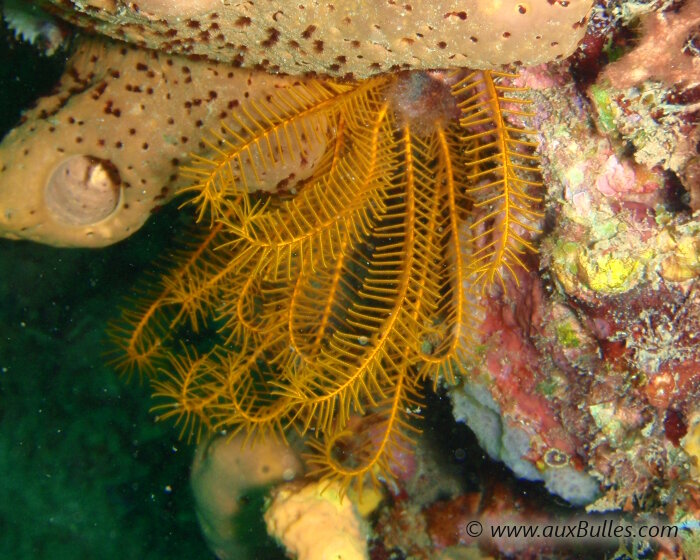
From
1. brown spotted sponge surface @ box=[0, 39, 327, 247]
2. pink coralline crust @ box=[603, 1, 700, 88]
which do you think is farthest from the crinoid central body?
pink coralline crust @ box=[603, 1, 700, 88]

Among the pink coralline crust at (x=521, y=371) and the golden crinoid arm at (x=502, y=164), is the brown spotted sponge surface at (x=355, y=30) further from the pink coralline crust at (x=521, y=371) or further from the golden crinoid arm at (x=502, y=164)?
the pink coralline crust at (x=521, y=371)

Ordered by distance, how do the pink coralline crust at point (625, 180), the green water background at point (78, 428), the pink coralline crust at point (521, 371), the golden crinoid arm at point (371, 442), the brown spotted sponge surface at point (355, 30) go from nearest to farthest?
the brown spotted sponge surface at point (355, 30) → the pink coralline crust at point (625, 180) → the pink coralline crust at point (521, 371) → the golden crinoid arm at point (371, 442) → the green water background at point (78, 428)

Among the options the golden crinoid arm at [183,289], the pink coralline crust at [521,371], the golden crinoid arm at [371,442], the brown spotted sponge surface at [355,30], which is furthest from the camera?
the golden crinoid arm at [183,289]

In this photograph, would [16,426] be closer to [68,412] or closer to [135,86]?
[68,412]


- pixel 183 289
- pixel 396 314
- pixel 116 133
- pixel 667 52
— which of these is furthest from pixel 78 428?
pixel 667 52

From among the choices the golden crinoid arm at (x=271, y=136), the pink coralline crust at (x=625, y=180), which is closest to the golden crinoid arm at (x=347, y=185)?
the golden crinoid arm at (x=271, y=136)

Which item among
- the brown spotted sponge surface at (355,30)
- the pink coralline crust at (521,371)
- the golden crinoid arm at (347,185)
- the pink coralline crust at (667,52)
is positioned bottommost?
the pink coralline crust at (521,371)

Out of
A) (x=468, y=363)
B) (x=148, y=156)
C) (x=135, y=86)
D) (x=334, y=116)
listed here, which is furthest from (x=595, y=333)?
(x=135, y=86)

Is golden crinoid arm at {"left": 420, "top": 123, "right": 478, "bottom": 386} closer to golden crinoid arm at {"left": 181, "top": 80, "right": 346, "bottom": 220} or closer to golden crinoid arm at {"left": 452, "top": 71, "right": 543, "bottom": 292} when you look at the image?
golden crinoid arm at {"left": 452, "top": 71, "right": 543, "bottom": 292}
